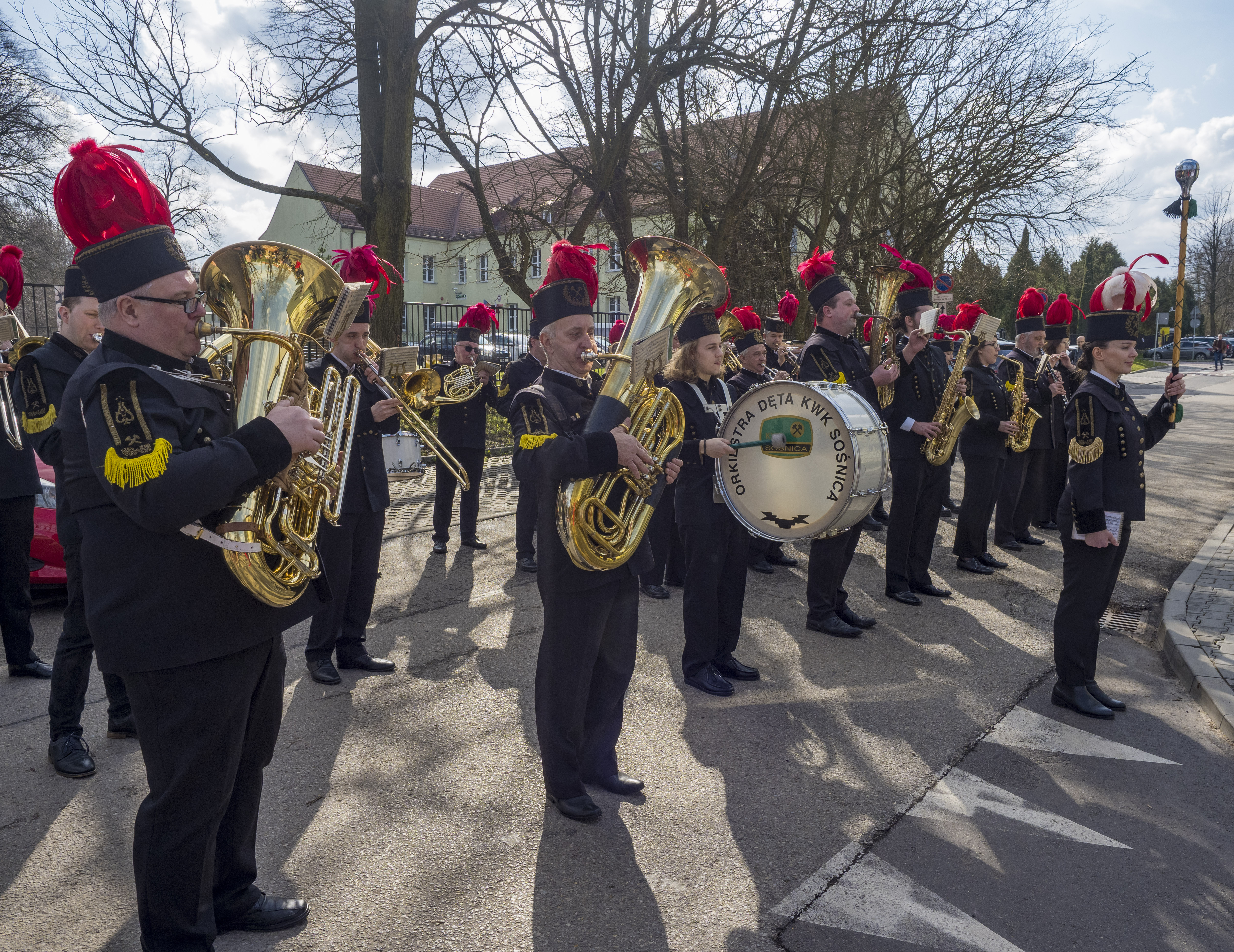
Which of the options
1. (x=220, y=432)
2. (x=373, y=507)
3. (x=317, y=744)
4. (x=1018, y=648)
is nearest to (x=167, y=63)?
(x=373, y=507)

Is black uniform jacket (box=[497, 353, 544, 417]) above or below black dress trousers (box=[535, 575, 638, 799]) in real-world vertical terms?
above

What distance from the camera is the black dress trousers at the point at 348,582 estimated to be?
4773 mm

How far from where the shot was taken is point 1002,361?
817 centimetres

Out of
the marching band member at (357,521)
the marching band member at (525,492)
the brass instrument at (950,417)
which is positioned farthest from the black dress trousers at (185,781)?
the brass instrument at (950,417)

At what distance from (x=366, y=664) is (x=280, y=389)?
3.02 metres

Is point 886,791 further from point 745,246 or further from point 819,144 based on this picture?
point 745,246

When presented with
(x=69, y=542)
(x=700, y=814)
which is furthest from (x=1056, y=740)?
(x=69, y=542)

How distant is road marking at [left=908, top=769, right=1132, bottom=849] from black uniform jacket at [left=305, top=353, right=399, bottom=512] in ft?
10.2

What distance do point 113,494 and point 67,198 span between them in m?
0.80

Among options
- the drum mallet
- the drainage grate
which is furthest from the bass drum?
the drainage grate

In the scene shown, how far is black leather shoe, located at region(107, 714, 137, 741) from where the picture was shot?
13.3 ft

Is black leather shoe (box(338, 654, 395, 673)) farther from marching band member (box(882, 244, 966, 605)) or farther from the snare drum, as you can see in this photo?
marching band member (box(882, 244, 966, 605))

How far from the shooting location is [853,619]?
5.80 m

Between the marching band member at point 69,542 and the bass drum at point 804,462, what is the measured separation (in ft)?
9.97
